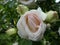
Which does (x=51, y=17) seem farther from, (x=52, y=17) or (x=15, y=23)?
(x=15, y=23)

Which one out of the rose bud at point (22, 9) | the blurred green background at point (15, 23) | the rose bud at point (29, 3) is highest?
the rose bud at point (29, 3)

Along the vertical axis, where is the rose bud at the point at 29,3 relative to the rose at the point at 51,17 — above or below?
above

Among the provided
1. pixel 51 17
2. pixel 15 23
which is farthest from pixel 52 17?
pixel 15 23

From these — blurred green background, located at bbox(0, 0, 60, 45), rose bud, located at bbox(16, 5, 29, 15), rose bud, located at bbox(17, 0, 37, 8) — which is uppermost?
rose bud, located at bbox(17, 0, 37, 8)

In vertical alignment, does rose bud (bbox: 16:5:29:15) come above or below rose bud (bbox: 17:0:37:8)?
below

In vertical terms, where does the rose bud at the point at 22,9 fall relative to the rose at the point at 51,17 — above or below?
above

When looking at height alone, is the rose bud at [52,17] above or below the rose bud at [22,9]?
below

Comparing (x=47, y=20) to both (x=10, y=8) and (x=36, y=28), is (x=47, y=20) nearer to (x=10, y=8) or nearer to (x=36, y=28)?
(x=36, y=28)

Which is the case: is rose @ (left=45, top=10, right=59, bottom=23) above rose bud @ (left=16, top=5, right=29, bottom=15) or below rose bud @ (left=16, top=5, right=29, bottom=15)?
below

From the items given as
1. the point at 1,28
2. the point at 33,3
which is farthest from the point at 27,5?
the point at 1,28
